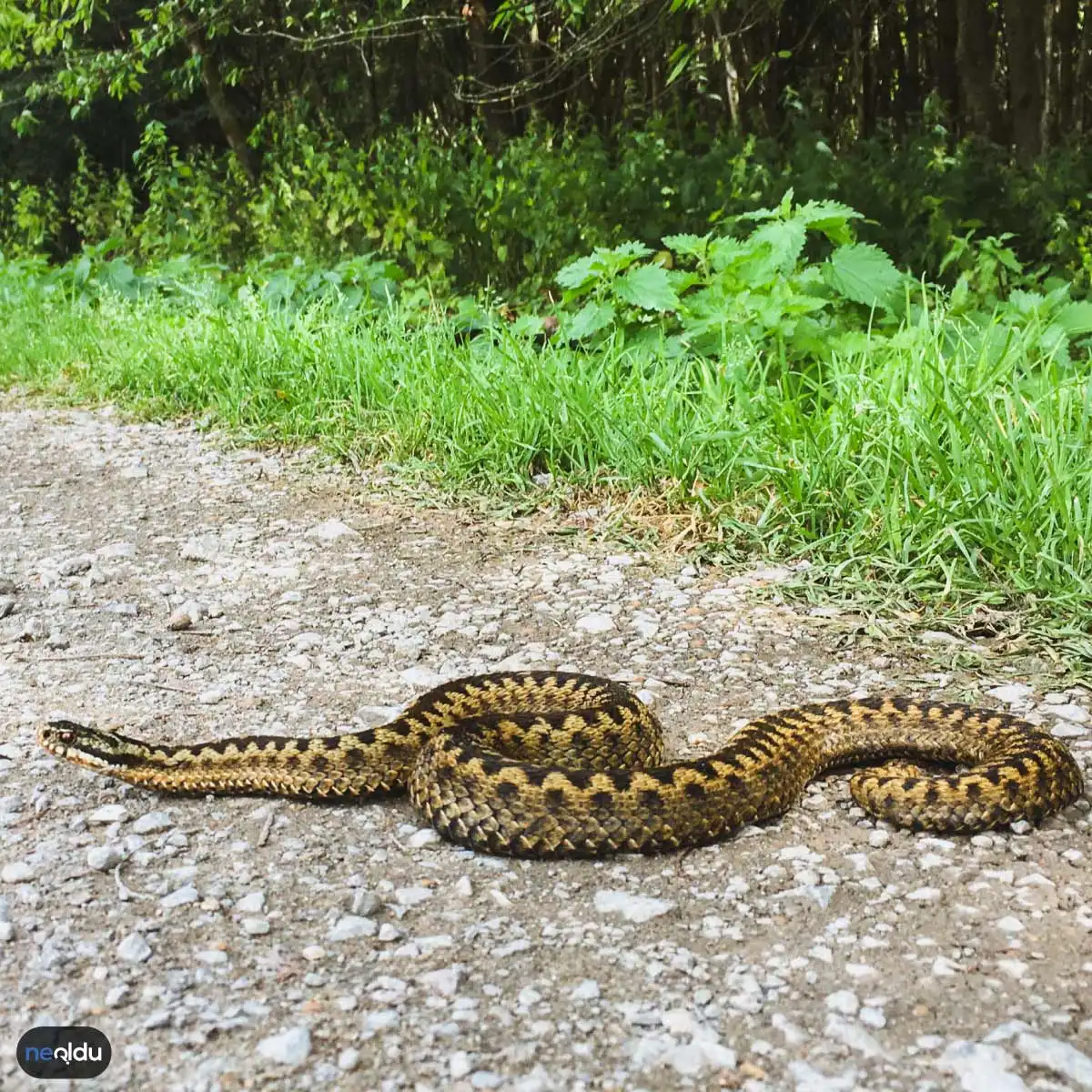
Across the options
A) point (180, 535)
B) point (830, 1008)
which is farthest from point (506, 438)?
point (830, 1008)

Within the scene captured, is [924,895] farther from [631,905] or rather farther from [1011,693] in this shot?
[1011,693]

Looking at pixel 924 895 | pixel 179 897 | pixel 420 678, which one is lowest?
pixel 420 678

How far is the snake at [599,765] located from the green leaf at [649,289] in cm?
304

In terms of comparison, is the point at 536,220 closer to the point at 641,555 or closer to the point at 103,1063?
the point at 641,555

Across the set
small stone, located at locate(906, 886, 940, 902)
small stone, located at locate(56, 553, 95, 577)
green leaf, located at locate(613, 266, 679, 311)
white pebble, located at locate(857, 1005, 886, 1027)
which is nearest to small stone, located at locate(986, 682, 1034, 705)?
small stone, located at locate(906, 886, 940, 902)

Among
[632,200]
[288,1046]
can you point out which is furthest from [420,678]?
[632,200]

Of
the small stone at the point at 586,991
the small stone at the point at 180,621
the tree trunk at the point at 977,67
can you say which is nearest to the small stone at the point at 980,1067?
the small stone at the point at 586,991

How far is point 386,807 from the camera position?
3.27m

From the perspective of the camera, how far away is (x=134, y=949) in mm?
2502

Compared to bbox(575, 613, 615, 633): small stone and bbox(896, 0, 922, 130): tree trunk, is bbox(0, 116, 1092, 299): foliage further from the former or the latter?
bbox(575, 613, 615, 633): small stone

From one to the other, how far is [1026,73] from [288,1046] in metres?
10.9

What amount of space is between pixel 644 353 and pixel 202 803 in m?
3.93

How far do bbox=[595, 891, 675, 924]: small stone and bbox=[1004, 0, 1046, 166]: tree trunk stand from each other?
30.0ft

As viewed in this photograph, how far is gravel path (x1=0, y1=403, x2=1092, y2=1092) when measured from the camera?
2.19 m
